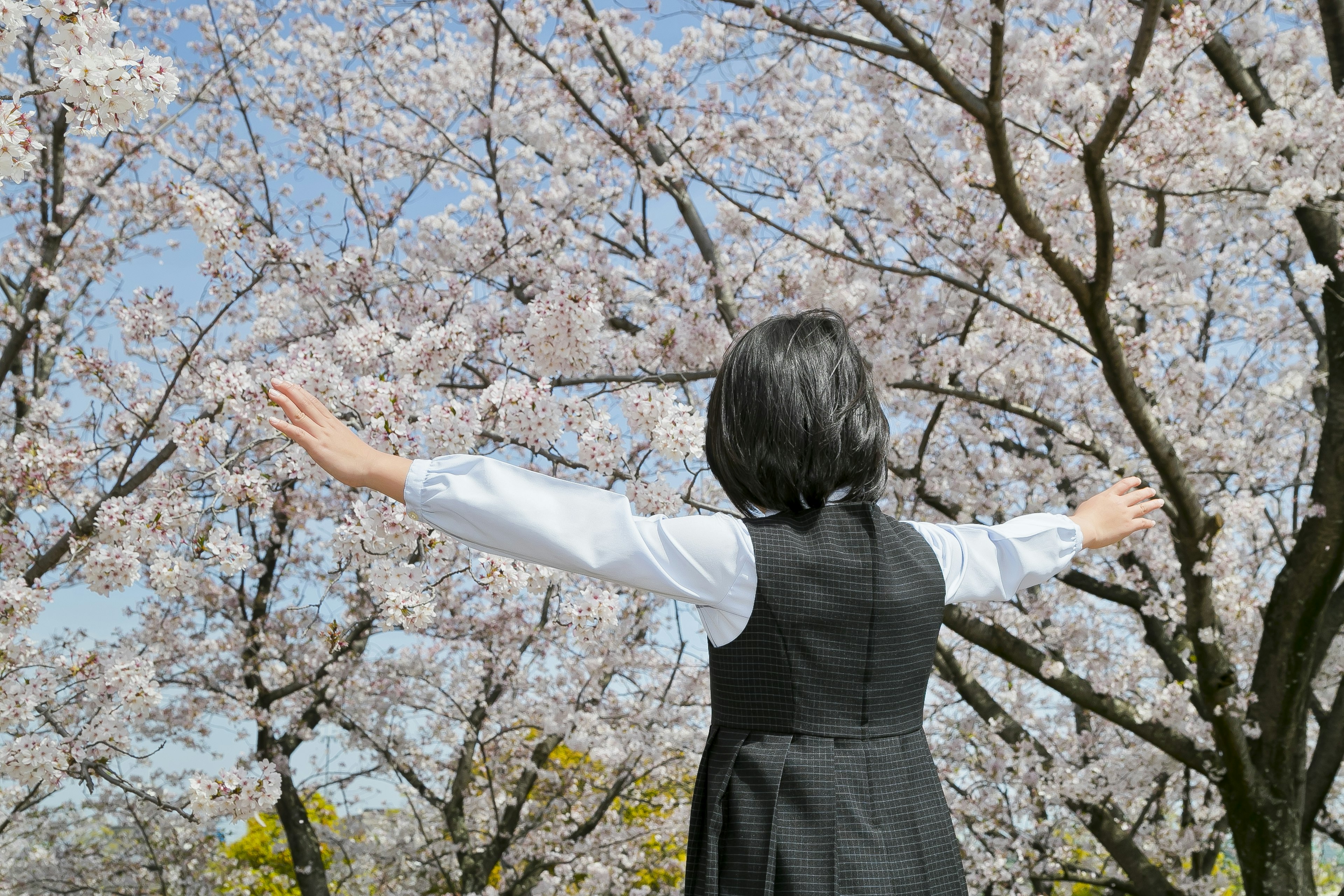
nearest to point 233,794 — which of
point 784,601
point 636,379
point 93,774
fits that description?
point 93,774

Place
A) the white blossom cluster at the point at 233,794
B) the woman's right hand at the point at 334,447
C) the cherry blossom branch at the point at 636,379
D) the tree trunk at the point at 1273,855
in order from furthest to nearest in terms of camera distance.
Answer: the tree trunk at the point at 1273,855 < the cherry blossom branch at the point at 636,379 < the white blossom cluster at the point at 233,794 < the woman's right hand at the point at 334,447

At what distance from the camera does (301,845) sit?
6207 millimetres

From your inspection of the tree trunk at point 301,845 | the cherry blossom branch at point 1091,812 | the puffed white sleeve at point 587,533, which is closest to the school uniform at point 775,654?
the puffed white sleeve at point 587,533

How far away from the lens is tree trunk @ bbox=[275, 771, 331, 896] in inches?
242

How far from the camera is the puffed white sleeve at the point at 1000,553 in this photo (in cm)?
179

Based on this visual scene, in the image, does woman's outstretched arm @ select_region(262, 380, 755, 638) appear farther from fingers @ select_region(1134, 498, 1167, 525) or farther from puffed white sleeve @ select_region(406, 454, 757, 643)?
fingers @ select_region(1134, 498, 1167, 525)

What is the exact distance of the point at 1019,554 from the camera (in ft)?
6.12

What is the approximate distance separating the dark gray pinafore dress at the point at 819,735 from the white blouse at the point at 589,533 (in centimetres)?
4

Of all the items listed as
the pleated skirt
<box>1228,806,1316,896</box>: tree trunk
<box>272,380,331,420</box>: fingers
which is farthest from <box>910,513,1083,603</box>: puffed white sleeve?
<box>1228,806,1316,896</box>: tree trunk

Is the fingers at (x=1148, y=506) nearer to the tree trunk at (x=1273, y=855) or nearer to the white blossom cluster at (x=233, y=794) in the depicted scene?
the white blossom cluster at (x=233, y=794)

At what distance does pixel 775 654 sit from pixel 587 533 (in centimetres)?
33

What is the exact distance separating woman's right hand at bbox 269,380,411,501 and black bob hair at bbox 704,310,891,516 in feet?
1.72

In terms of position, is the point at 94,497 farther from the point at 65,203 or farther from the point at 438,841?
the point at 438,841

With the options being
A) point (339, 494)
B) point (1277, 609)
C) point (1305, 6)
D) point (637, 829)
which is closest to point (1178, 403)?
point (1277, 609)
